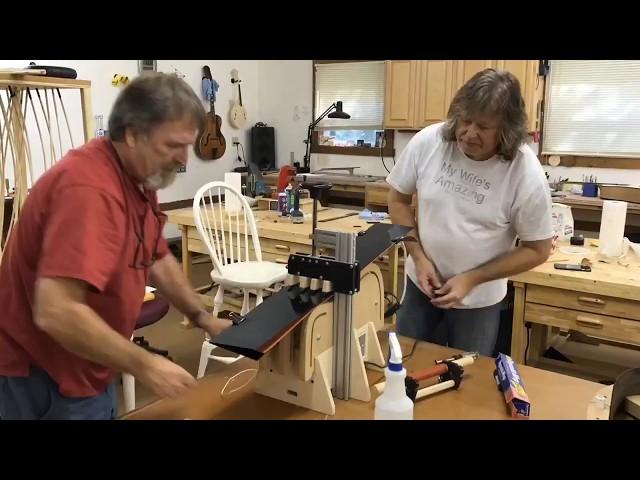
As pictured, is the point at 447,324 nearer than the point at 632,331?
Yes

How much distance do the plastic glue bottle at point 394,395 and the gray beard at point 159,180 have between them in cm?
59

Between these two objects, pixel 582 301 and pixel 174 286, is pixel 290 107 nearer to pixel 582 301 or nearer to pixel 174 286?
pixel 582 301

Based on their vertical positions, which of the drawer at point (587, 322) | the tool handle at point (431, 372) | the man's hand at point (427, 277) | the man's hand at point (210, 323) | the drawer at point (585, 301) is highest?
the man's hand at point (427, 277)

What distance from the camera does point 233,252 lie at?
12.2ft

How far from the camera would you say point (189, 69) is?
6.06 m

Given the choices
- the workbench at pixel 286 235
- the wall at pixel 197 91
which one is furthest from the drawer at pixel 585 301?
the wall at pixel 197 91

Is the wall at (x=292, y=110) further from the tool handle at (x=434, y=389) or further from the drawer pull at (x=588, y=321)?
the tool handle at (x=434, y=389)

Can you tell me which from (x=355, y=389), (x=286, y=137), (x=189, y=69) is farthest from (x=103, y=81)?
(x=355, y=389)

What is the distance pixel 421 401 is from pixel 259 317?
418 millimetres

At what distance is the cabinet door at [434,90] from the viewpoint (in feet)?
17.1

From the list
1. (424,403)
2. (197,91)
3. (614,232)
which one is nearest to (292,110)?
(197,91)

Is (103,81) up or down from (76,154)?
up

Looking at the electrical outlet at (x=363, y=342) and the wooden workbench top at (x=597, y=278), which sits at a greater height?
the electrical outlet at (x=363, y=342)
